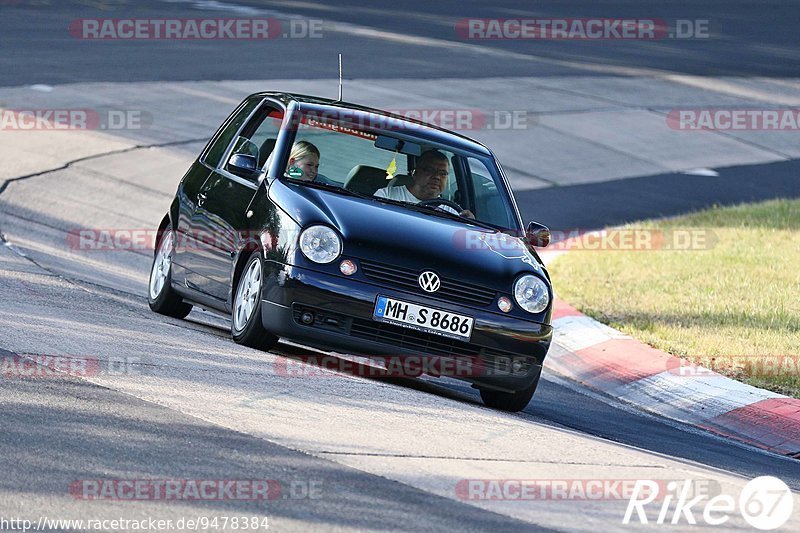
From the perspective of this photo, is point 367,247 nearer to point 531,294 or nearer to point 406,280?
Result: point 406,280

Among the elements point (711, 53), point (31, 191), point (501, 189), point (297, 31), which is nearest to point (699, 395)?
point (501, 189)

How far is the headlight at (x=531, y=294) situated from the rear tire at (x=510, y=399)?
1.45 ft

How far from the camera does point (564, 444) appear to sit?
752 centimetres

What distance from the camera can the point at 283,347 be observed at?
31.3 ft

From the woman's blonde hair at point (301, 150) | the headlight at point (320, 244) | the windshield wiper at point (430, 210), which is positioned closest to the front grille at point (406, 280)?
the headlight at point (320, 244)

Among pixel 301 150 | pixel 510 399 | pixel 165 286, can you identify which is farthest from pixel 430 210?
pixel 165 286

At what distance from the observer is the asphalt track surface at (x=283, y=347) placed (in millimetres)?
5934

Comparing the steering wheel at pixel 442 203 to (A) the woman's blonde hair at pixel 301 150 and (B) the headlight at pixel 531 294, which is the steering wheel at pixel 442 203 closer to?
(A) the woman's blonde hair at pixel 301 150

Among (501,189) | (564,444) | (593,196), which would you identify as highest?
(501,189)

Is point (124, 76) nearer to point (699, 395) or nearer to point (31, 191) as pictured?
point (31, 191)

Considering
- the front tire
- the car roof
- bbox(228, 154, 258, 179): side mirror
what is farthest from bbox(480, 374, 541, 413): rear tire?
bbox(228, 154, 258, 179): side mirror

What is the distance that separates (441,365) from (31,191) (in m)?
8.40

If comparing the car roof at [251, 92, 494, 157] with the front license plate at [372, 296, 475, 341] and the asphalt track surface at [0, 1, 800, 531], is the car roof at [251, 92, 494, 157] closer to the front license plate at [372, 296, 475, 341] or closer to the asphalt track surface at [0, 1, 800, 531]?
the asphalt track surface at [0, 1, 800, 531]

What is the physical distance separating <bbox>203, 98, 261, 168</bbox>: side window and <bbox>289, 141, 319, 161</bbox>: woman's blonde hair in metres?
0.98
